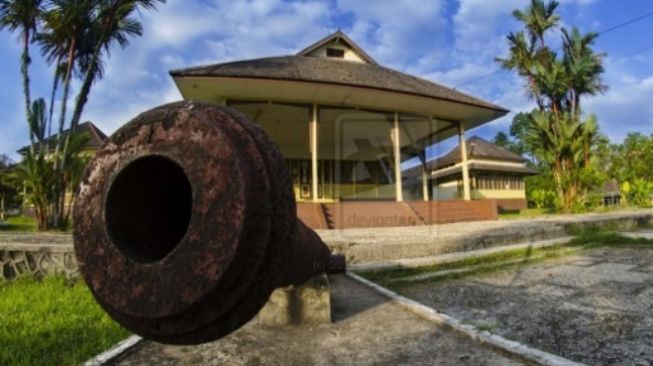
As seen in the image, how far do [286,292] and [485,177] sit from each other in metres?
27.1

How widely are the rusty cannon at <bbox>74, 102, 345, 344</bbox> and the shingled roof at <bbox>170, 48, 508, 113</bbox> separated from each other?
11681 millimetres

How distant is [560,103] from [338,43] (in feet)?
37.8

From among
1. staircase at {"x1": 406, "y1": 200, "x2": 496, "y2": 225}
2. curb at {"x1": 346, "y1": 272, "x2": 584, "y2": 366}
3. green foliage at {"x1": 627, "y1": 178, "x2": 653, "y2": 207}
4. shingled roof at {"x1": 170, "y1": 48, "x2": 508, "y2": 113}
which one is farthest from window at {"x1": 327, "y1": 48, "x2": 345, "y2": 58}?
green foliage at {"x1": 627, "y1": 178, "x2": 653, "y2": 207}

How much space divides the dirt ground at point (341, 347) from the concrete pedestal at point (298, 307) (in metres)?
0.11

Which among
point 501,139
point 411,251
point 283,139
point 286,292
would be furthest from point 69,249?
point 501,139

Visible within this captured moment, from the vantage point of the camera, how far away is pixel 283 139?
65.5 feet

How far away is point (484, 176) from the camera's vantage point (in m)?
29.0

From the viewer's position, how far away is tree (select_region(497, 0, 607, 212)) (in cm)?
1841

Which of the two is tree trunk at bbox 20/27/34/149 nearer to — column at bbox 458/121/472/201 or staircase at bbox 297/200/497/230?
staircase at bbox 297/200/497/230

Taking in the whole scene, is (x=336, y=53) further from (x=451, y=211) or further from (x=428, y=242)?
(x=428, y=242)

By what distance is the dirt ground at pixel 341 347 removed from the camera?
130 inches

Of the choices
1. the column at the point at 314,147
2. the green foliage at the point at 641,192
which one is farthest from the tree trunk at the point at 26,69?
the green foliage at the point at 641,192

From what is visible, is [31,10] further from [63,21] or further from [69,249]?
[69,249]

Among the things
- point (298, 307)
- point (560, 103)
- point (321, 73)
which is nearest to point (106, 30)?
point (321, 73)
